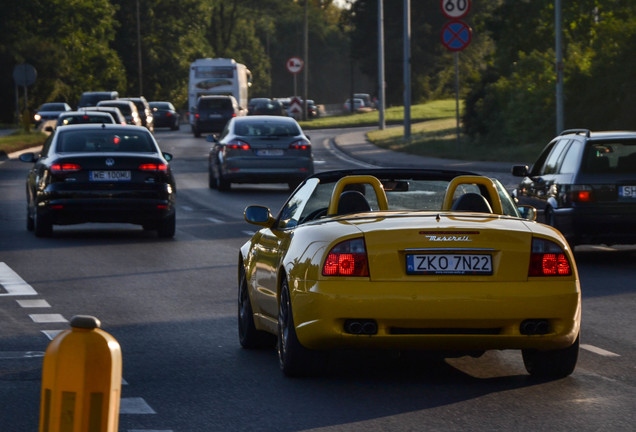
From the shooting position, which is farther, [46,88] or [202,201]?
[46,88]

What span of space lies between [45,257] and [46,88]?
74.6 m

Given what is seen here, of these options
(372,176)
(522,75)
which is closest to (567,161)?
(372,176)

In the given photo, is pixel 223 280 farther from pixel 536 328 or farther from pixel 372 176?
pixel 536 328

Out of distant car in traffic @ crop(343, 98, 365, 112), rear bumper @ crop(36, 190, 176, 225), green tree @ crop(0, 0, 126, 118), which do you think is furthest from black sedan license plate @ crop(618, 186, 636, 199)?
distant car in traffic @ crop(343, 98, 365, 112)

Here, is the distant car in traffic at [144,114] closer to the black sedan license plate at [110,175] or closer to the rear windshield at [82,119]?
the rear windshield at [82,119]

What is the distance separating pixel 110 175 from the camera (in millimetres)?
18891

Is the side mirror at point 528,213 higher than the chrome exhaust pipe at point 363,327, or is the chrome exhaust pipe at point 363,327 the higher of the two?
the side mirror at point 528,213

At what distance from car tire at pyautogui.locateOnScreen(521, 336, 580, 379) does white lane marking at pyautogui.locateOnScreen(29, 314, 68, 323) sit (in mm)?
3968

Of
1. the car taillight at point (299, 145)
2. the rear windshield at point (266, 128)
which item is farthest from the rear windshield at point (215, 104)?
the car taillight at point (299, 145)

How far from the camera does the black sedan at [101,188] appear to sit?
1880 cm

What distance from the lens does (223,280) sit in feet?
47.0

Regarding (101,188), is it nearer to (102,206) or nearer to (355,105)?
(102,206)

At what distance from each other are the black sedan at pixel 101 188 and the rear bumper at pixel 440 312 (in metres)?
10.9

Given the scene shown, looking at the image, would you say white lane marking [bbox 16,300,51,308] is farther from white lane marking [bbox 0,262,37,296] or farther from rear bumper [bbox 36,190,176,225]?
rear bumper [bbox 36,190,176,225]
